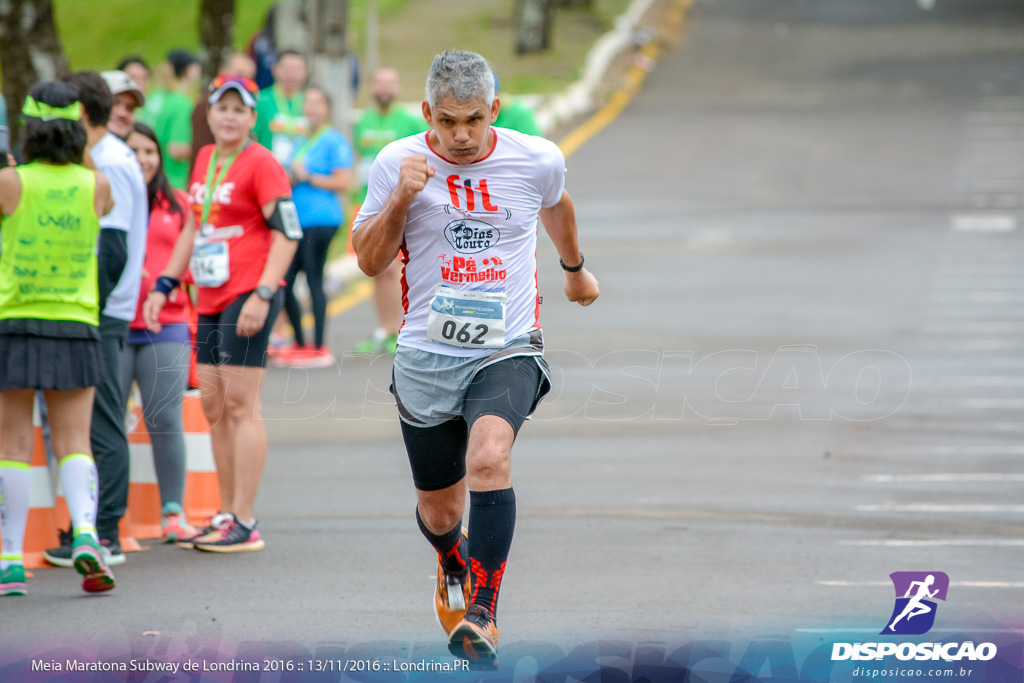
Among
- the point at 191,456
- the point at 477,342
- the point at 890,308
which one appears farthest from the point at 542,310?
the point at 477,342

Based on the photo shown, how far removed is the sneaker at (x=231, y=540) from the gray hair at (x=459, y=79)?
2.91m

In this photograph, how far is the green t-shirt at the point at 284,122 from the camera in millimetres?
12727

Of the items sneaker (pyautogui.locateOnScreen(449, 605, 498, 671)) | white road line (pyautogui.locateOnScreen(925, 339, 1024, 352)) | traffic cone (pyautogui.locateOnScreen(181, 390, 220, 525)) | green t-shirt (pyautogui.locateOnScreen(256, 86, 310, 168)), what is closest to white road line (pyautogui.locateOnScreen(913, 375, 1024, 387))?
white road line (pyautogui.locateOnScreen(925, 339, 1024, 352))

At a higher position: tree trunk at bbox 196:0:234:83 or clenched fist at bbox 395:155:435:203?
tree trunk at bbox 196:0:234:83

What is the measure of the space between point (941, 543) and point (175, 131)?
27.7ft

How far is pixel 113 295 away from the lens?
6.72m

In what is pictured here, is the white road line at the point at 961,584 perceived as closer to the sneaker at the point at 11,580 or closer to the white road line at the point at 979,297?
the sneaker at the point at 11,580

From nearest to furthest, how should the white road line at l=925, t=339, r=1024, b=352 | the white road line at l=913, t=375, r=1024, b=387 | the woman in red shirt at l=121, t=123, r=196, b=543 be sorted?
the woman in red shirt at l=121, t=123, r=196, b=543 < the white road line at l=913, t=375, r=1024, b=387 < the white road line at l=925, t=339, r=1024, b=352

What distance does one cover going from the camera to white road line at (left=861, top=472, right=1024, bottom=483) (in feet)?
27.8

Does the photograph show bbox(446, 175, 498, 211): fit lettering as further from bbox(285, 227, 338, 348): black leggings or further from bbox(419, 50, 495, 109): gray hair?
bbox(285, 227, 338, 348): black leggings

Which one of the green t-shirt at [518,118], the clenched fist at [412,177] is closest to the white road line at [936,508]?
the clenched fist at [412,177]

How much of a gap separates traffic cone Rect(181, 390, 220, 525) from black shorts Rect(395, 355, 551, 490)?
8.50 ft

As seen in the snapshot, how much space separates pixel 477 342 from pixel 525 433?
4868mm

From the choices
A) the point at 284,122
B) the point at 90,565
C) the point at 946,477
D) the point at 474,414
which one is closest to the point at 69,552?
the point at 90,565
